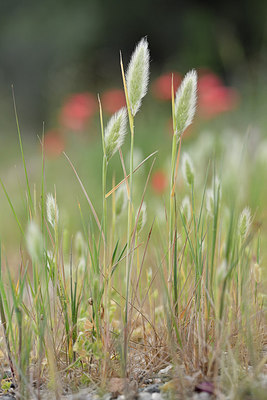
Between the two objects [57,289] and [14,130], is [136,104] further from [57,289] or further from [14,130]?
[14,130]

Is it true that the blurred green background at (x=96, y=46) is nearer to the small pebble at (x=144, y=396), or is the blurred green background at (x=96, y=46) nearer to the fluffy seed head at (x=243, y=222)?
the fluffy seed head at (x=243, y=222)

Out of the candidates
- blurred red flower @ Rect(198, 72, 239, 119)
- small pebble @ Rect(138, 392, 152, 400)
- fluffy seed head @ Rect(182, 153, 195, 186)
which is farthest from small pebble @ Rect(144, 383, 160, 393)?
blurred red flower @ Rect(198, 72, 239, 119)

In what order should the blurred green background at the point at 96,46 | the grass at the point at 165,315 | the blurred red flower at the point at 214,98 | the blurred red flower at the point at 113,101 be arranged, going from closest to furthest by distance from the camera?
the grass at the point at 165,315 < the blurred red flower at the point at 214,98 < the blurred red flower at the point at 113,101 < the blurred green background at the point at 96,46

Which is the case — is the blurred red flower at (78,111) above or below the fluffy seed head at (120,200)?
above

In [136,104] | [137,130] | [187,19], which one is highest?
[187,19]

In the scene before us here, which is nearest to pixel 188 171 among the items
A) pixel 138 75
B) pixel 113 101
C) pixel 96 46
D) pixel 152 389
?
pixel 138 75

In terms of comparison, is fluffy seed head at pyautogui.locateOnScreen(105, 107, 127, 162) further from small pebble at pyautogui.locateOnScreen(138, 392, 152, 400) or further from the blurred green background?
the blurred green background

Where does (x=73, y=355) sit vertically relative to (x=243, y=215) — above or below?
below

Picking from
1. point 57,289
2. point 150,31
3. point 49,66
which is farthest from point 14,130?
point 57,289

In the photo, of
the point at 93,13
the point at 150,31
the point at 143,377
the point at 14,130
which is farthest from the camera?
the point at 150,31

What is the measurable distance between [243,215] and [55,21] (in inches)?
290

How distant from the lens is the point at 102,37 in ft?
27.4

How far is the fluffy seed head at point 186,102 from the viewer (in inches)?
43.1

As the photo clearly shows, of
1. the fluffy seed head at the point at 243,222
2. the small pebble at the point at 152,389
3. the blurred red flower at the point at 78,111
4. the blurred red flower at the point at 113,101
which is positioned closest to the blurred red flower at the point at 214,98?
the blurred red flower at the point at 113,101
